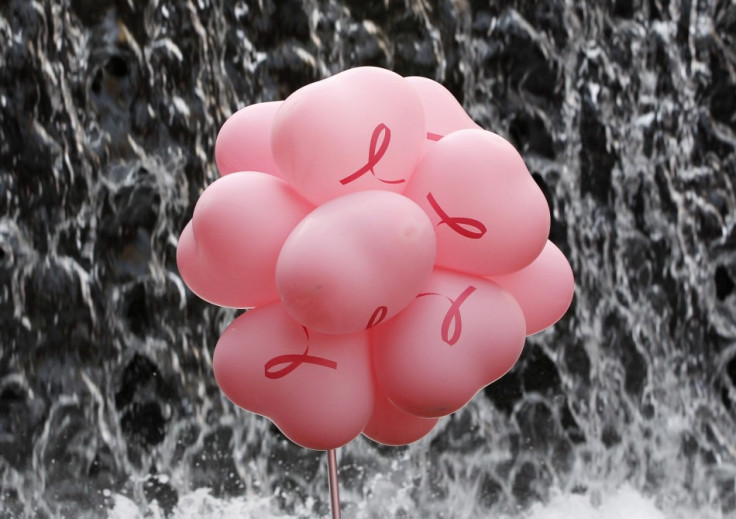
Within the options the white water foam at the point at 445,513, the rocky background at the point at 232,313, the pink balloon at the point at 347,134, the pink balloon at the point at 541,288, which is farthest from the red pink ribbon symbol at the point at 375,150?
the white water foam at the point at 445,513

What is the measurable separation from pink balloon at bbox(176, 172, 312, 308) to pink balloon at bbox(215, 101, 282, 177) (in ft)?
0.31

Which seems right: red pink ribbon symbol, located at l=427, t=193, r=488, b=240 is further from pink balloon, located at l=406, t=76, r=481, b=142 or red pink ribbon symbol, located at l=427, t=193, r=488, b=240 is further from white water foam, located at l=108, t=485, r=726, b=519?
white water foam, located at l=108, t=485, r=726, b=519

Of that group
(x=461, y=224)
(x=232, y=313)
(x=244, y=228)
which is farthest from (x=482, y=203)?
(x=232, y=313)

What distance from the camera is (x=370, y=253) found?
3.72 ft

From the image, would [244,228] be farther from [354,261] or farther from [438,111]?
[438,111]

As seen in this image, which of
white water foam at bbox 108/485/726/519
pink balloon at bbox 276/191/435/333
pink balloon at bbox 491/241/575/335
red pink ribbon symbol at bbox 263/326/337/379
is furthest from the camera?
white water foam at bbox 108/485/726/519

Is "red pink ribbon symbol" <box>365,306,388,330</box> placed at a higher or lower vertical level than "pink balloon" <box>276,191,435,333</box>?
lower

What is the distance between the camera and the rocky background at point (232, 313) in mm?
3049

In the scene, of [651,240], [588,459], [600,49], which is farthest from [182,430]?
[600,49]

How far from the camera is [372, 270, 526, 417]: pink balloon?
1.20m

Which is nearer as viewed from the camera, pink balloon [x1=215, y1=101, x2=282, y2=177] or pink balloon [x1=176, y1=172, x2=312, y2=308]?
pink balloon [x1=176, y1=172, x2=312, y2=308]

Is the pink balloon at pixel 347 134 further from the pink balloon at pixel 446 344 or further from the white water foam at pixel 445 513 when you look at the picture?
the white water foam at pixel 445 513

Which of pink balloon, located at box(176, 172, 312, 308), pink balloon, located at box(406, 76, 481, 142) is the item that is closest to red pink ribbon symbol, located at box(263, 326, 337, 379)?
pink balloon, located at box(176, 172, 312, 308)

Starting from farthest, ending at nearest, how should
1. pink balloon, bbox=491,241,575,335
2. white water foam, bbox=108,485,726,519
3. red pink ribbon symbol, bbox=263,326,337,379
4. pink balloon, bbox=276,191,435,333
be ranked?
white water foam, bbox=108,485,726,519 < pink balloon, bbox=491,241,575,335 < red pink ribbon symbol, bbox=263,326,337,379 < pink balloon, bbox=276,191,435,333
